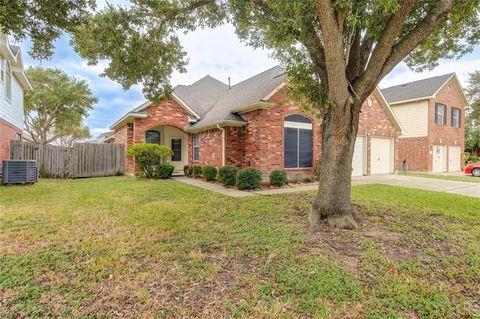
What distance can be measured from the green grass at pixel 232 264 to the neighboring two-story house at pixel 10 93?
742 cm

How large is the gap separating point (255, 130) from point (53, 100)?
24.0m

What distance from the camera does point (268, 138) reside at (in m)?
11.0

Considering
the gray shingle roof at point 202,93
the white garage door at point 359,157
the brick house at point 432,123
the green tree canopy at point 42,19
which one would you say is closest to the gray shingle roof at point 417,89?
the brick house at point 432,123

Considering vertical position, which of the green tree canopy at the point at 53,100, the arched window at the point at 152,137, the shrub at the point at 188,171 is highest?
the green tree canopy at the point at 53,100

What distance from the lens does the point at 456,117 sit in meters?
21.0

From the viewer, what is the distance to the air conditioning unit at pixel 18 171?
10.1 metres

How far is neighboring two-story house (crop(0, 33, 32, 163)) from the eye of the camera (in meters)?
10.8

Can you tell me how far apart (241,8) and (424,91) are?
1936 centimetres

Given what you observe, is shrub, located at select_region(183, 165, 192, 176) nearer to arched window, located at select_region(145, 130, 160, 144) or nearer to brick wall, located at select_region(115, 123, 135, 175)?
brick wall, located at select_region(115, 123, 135, 175)

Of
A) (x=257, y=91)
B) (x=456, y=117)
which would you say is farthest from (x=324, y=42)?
(x=456, y=117)

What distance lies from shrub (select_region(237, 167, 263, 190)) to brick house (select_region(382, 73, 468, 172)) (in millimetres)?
14588

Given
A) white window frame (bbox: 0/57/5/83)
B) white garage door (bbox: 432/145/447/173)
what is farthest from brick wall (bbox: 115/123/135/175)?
white garage door (bbox: 432/145/447/173)

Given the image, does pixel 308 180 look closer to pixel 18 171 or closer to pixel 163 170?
pixel 163 170

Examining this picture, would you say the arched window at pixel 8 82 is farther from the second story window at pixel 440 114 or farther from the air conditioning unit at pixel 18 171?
the second story window at pixel 440 114
